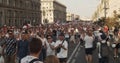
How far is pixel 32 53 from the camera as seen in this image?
5.86 meters

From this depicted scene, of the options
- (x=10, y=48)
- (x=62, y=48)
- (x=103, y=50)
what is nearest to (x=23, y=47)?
(x=10, y=48)

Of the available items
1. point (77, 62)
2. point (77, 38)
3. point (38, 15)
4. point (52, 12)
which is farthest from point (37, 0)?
point (77, 62)

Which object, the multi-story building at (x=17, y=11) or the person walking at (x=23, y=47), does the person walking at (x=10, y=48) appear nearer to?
the person walking at (x=23, y=47)

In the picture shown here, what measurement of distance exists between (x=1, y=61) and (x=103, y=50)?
3.72 metres

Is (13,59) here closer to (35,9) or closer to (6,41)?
(6,41)

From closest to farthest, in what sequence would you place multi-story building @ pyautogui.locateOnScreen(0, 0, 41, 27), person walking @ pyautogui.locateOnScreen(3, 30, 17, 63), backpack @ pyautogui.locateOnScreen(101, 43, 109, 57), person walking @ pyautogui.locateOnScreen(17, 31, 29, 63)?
person walking @ pyautogui.locateOnScreen(17, 31, 29, 63)
person walking @ pyautogui.locateOnScreen(3, 30, 17, 63)
backpack @ pyautogui.locateOnScreen(101, 43, 109, 57)
multi-story building @ pyautogui.locateOnScreen(0, 0, 41, 27)

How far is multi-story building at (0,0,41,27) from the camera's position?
82.9 m

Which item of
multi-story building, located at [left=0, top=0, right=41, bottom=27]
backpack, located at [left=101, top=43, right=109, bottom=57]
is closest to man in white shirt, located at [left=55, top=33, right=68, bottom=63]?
backpack, located at [left=101, top=43, right=109, bottom=57]

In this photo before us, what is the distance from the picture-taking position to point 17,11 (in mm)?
96375

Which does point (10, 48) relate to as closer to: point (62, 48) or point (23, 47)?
point (23, 47)

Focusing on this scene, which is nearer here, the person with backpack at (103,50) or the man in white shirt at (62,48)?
the man in white shirt at (62,48)

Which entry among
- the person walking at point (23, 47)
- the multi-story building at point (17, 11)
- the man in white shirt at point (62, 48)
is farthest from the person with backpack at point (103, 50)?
the multi-story building at point (17, 11)

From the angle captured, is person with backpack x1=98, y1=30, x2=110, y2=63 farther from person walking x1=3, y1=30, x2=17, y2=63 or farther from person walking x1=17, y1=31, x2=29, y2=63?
person walking x1=3, y1=30, x2=17, y2=63

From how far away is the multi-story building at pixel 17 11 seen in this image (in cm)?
8292
